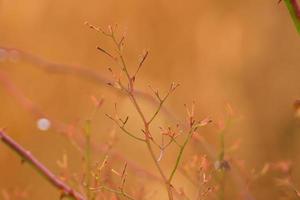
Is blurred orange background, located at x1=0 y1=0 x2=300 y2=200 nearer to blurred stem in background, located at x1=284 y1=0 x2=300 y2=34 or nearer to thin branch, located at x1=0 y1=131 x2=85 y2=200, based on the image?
thin branch, located at x1=0 y1=131 x2=85 y2=200

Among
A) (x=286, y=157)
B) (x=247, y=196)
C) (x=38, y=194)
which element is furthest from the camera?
(x=286, y=157)

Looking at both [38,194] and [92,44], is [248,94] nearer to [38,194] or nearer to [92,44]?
[92,44]

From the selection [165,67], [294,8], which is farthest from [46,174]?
[165,67]


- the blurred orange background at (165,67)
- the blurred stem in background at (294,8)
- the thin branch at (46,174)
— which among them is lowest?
the thin branch at (46,174)

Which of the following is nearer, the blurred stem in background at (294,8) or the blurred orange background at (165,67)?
the blurred stem in background at (294,8)

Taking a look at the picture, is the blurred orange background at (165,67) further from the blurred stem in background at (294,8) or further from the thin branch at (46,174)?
the blurred stem in background at (294,8)

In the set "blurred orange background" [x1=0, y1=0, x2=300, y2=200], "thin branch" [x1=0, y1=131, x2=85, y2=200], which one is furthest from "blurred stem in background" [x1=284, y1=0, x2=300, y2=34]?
"blurred orange background" [x1=0, y1=0, x2=300, y2=200]

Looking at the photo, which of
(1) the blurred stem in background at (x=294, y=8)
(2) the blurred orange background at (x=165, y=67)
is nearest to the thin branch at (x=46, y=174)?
(1) the blurred stem in background at (x=294, y=8)

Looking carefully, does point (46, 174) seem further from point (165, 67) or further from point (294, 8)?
point (165, 67)

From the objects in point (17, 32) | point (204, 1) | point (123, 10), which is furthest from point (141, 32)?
point (17, 32)
